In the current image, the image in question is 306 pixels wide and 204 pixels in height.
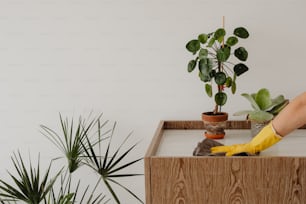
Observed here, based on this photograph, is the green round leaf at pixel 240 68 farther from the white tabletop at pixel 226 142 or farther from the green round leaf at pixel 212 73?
the white tabletop at pixel 226 142

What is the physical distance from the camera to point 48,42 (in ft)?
8.57

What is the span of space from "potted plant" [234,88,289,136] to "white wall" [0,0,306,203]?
10.3 inches

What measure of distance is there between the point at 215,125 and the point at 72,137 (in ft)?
2.88

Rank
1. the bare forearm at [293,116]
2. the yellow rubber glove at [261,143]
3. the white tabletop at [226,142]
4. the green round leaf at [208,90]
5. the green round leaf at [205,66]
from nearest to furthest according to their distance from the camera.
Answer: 1. the bare forearm at [293,116]
2. the yellow rubber glove at [261,143]
3. the white tabletop at [226,142]
4. the green round leaf at [205,66]
5. the green round leaf at [208,90]

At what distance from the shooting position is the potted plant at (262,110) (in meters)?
2.23

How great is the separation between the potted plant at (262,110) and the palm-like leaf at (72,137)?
0.85 metres

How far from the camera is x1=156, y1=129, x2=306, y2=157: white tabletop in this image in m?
2.07

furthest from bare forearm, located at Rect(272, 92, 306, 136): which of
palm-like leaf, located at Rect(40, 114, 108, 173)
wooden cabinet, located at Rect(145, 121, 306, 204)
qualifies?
palm-like leaf, located at Rect(40, 114, 108, 173)

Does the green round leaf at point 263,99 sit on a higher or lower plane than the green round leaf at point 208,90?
lower

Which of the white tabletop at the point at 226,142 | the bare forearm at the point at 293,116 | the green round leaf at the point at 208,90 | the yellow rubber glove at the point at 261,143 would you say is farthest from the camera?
the green round leaf at the point at 208,90

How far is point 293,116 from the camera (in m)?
1.78

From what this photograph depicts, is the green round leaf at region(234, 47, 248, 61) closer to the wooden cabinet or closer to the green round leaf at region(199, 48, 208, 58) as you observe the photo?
the green round leaf at region(199, 48, 208, 58)

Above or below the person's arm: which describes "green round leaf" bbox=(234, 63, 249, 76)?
above

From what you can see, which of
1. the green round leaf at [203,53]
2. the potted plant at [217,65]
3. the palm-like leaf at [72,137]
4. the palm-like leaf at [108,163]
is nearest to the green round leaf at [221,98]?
the potted plant at [217,65]
